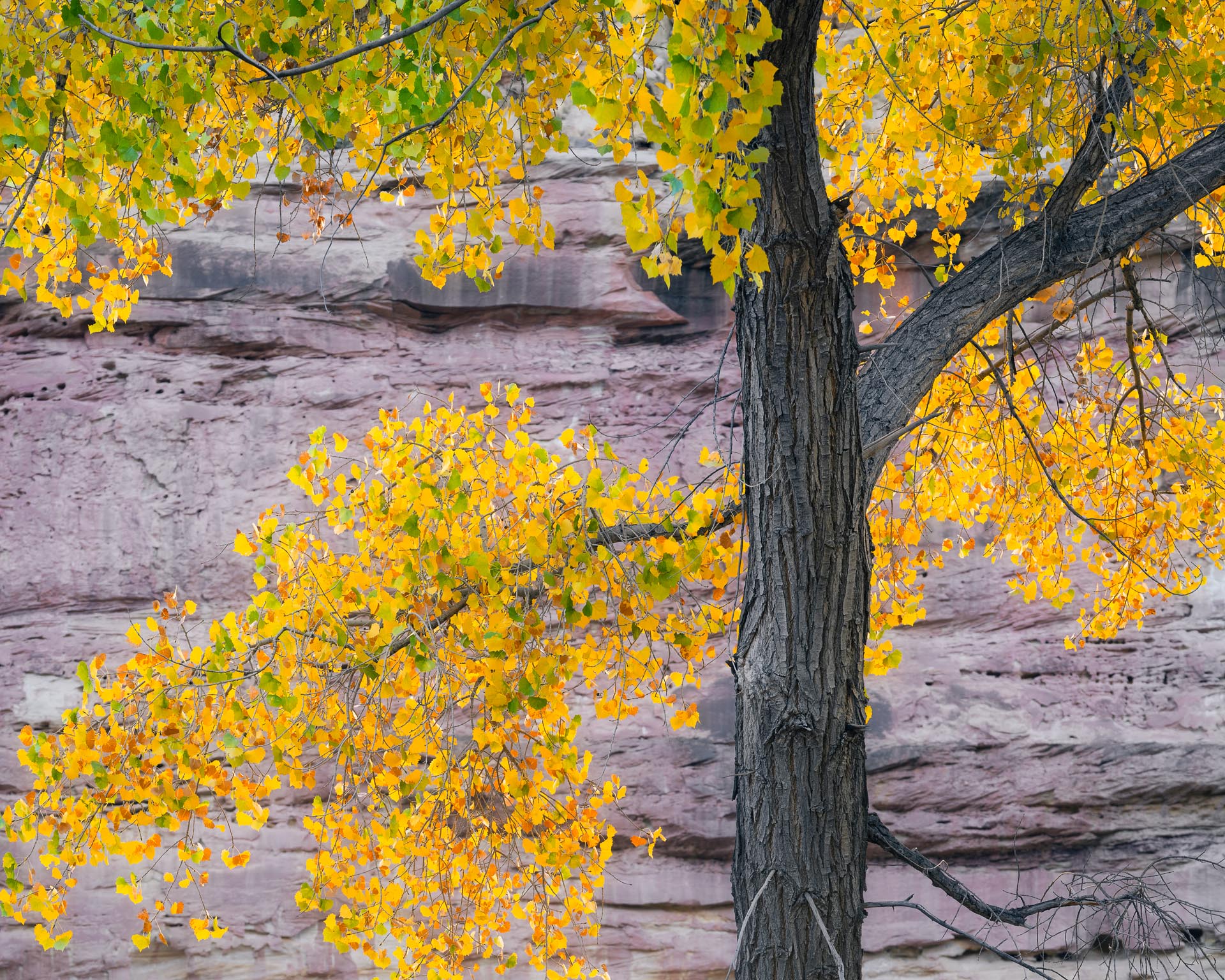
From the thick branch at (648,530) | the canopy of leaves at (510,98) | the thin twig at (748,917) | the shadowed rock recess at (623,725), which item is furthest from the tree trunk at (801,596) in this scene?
the shadowed rock recess at (623,725)

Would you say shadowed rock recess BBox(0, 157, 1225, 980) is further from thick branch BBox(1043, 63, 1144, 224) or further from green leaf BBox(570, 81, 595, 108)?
green leaf BBox(570, 81, 595, 108)

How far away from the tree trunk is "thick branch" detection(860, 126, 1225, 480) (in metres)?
0.26

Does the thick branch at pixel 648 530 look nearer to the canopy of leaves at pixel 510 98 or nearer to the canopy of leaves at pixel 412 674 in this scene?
the canopy of leaves at pixel 412 674

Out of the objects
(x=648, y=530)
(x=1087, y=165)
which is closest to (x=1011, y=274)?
(x=1087, y=165)

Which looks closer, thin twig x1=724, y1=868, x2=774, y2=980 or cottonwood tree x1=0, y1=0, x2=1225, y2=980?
cottonwood tree x1=0, y1=0, x2=1225, y2=980

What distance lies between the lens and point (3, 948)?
638 centimetres

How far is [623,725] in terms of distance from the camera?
6.93 metres

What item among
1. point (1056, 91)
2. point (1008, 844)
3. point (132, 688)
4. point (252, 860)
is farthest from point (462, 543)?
point (1008, 844)

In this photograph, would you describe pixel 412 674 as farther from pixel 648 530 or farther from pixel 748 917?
pixel 748 917

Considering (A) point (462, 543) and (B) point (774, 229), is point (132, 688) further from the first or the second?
(B) point (774, 229)

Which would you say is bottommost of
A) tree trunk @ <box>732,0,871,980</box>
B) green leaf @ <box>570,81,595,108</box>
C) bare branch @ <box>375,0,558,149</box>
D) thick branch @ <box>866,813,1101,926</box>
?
thick branch @ <box>866,813,1101,926</box>

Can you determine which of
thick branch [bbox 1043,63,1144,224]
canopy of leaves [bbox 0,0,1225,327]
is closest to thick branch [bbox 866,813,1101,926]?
canopy of leaves [bbox 0,0,1225,327]

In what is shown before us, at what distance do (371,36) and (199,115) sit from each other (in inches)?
43.5

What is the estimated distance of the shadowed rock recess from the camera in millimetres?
6625
